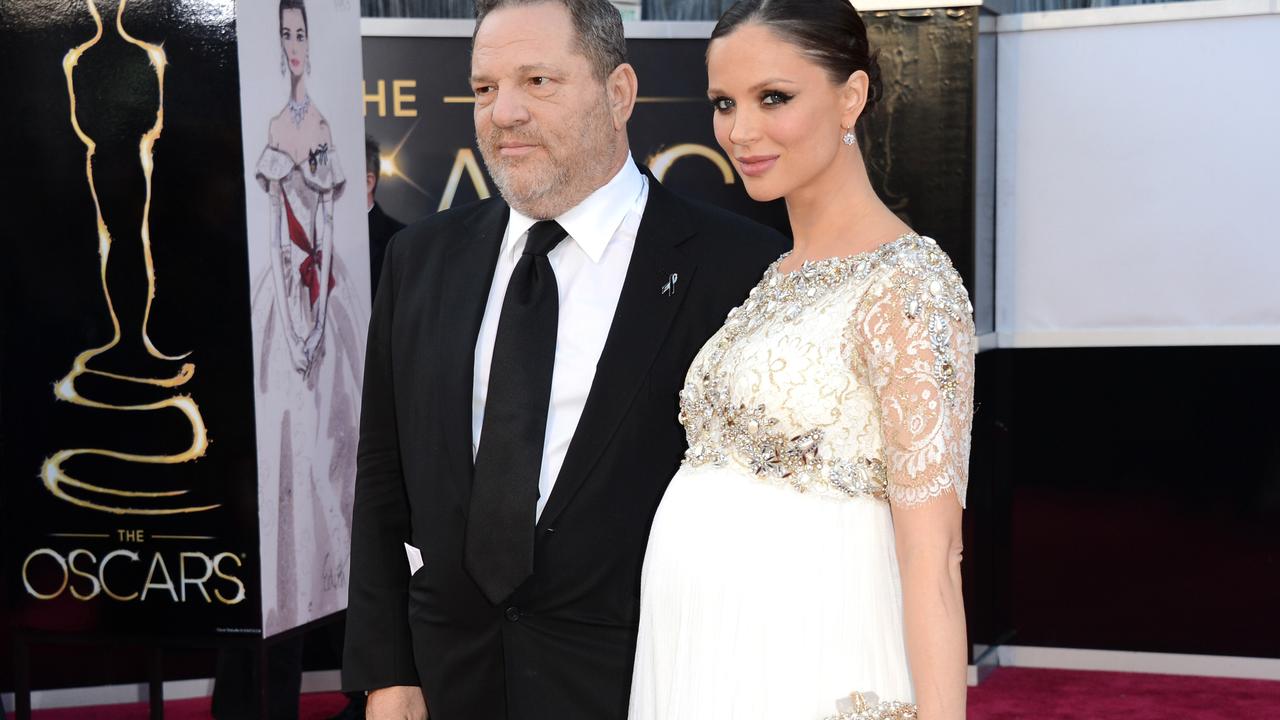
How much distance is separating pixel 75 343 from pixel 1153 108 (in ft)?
12.2

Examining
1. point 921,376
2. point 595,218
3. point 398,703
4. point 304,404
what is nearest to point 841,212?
point 921,376

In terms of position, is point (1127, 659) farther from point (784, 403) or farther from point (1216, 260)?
point (784, 403)

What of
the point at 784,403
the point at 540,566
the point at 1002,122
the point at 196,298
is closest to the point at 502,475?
the point at 540,566

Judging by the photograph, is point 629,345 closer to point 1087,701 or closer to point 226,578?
point 226,578

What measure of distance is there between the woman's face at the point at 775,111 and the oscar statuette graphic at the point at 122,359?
5.90ft

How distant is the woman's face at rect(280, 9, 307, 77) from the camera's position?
3.27 metres

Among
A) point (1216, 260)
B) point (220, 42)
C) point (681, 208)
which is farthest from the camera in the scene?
point (1216, 260)

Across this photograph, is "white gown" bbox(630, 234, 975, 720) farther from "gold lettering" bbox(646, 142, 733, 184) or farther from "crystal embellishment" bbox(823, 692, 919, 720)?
"gold lettering" bbox(646, 142, 733, 184)

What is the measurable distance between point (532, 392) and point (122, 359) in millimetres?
1627

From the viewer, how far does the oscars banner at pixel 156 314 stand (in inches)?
125

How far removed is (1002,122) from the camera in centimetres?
505

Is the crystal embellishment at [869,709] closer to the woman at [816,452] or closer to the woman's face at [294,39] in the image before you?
the woman at [816,452]

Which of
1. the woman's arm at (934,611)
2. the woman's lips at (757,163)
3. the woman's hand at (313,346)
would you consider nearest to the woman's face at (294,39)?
the woman's hand at (313,346)

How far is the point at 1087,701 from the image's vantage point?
15.7 feet
